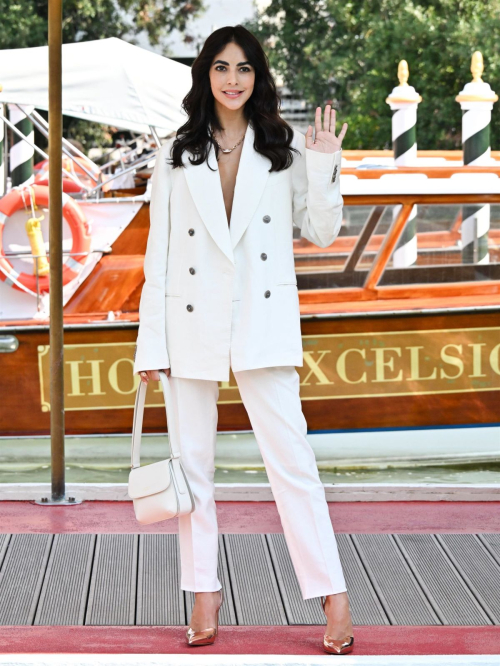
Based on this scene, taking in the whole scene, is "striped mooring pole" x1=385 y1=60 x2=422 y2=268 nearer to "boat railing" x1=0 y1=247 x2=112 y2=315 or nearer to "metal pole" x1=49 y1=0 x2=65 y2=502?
"boat railing" x1=0 y1=247 x2=112 y2=315

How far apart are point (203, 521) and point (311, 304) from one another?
312 cm

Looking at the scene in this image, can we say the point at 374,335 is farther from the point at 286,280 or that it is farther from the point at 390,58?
the point at 390,58

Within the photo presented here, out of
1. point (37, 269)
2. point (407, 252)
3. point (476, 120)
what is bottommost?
point (37, 269)

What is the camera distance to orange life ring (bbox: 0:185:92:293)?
6328 mm

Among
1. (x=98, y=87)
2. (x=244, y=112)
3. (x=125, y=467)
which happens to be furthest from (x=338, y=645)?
(x=98, y=87)

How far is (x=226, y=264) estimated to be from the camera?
309 cm

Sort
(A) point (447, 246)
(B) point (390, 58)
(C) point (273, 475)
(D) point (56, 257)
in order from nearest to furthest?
Answer: (C) point (273, 475)
(D) point (56, 257)
(A) point (447, 246)
(B) point (390, 58)

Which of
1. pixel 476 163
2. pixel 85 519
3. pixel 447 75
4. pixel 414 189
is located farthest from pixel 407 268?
pixel 447 75

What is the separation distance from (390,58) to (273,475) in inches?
630

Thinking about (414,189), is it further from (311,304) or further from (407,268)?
(311,304)

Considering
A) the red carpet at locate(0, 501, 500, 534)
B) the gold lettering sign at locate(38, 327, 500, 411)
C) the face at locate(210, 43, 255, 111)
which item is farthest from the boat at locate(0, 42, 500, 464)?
the face at locate(210, 43, 255, 111)

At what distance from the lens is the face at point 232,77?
122 inches

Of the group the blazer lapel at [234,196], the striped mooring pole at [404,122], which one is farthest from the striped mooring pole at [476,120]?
the blazer lapel at [234,196]

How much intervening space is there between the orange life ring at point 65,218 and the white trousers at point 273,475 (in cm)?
335
